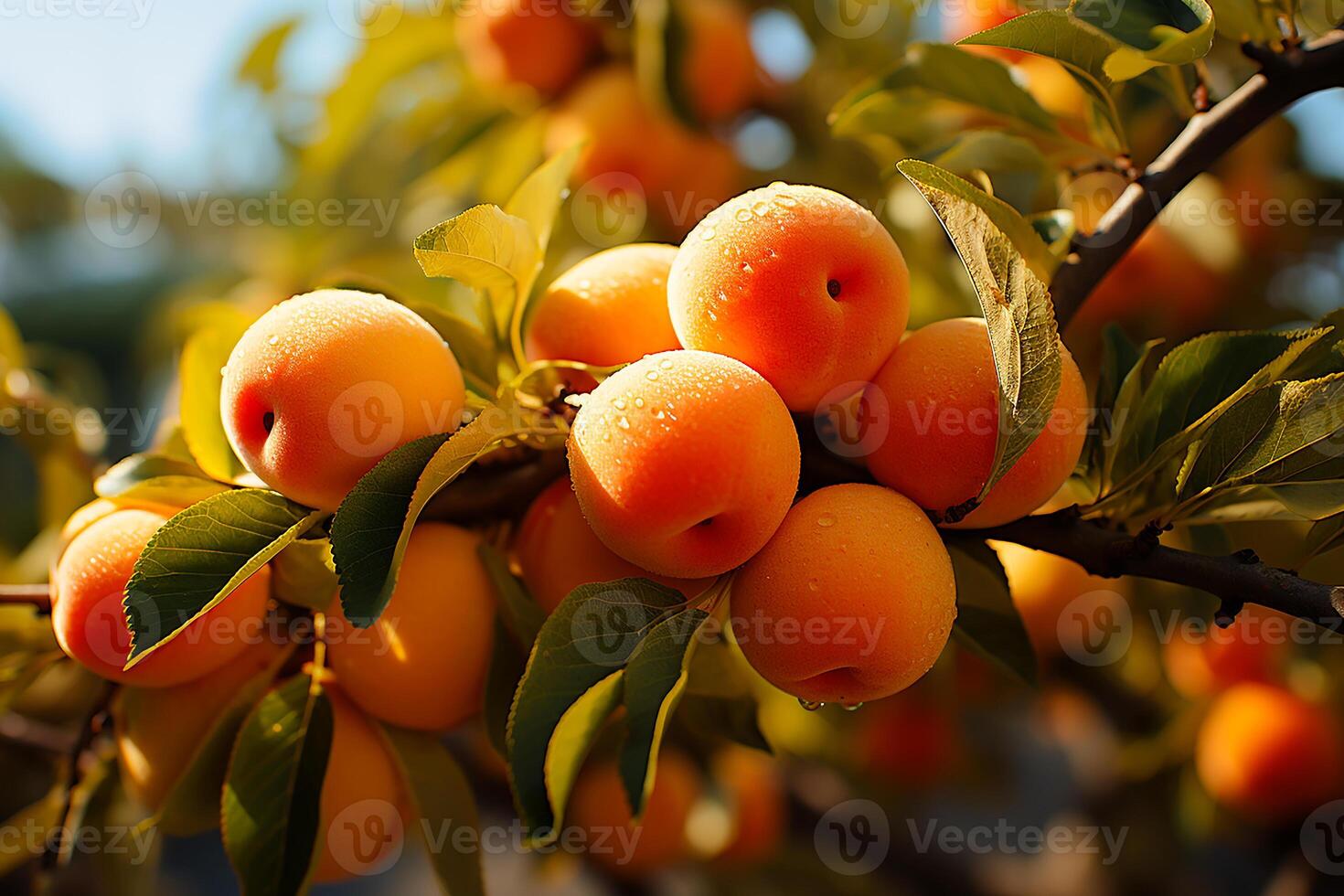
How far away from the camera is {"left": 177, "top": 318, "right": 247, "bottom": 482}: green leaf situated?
64 cm

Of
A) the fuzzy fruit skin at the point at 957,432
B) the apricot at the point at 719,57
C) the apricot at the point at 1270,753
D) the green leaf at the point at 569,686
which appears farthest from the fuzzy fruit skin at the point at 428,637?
the apricot at the point at 1270,753

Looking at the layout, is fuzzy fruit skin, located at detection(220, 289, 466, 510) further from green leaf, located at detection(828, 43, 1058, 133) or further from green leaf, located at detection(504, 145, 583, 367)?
Result: green leaf, located at detection(828, 43, 1058, 133)

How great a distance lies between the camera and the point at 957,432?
1.67 ft

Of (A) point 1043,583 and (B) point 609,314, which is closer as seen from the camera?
(B) point 609,314

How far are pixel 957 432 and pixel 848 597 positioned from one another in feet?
0.35

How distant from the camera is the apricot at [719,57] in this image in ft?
3.88

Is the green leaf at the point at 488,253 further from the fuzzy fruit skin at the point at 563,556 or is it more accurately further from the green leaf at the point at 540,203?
the fuzzy fruit skin at the point at 563,556

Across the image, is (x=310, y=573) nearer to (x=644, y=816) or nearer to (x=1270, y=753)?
(x=644, y=816)

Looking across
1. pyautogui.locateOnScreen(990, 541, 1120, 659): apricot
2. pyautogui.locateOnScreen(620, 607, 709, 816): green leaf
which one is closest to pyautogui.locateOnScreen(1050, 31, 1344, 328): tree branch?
pyautogui.locateOnScreen(620, 607, 709, 816): green leaf

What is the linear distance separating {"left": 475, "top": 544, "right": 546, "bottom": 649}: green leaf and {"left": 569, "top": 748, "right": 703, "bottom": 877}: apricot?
1.21 ft

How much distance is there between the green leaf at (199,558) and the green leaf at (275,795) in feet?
0.38

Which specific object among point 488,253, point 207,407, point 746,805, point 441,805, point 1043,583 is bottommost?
point 746,805

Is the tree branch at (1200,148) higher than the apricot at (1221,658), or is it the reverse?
the tree branch at (1200,148)

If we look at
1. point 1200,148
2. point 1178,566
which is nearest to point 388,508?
point 1178,566
